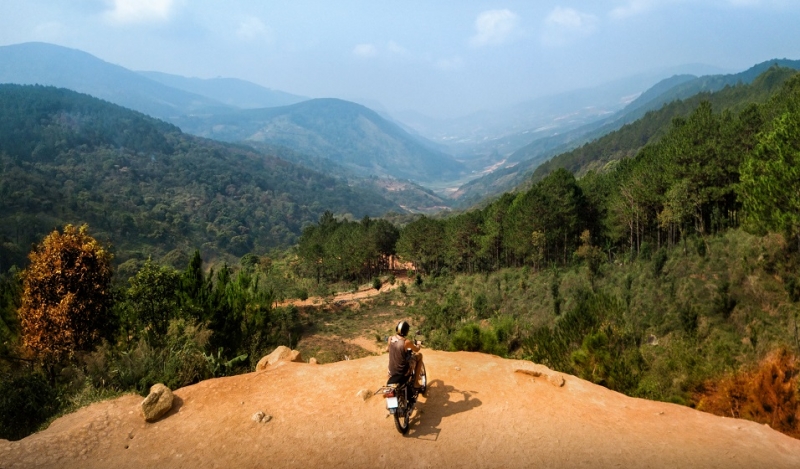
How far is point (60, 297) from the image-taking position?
12953 millimetres

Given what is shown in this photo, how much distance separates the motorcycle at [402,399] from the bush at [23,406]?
23.8 feet

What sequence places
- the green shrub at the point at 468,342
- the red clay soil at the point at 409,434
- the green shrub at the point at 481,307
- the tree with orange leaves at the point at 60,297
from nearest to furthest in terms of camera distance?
the red clay soil at the point at 409,434, the tree with orange leaves at the point at 60,297, the green shrub at the point at 468,342, the green shrub at the point at 481,307

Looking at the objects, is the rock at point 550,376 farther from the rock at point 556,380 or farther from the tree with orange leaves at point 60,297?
the tree with orange leaves at point 60,297

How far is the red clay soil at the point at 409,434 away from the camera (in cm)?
670

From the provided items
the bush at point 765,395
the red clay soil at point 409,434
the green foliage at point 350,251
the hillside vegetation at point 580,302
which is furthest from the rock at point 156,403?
the green foliage at point 350,251

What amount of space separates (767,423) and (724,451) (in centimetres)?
257

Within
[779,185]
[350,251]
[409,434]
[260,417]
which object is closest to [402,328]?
[409,434]

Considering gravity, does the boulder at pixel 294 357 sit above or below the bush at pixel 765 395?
below

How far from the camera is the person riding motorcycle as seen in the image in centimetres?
766

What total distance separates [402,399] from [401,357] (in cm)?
74

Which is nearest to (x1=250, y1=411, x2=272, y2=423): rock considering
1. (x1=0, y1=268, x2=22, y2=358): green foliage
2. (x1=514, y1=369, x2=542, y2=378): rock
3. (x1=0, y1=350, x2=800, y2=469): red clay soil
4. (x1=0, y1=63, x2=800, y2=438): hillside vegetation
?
(x1=0, y1=350, x2=800, y2=469): red clay soil

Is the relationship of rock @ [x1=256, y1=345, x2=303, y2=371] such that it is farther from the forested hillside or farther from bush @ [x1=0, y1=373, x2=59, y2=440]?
the forested hillside

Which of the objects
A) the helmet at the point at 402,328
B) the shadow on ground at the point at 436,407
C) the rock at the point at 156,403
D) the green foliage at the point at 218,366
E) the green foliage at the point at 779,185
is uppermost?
the green foliage at the point at 779,185

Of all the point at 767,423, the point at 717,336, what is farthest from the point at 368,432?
the point at 717,336
